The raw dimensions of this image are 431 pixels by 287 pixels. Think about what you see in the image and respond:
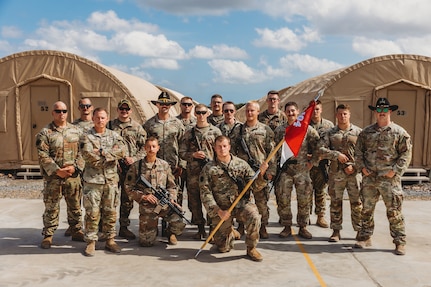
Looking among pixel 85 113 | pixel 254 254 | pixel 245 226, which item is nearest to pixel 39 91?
pixel 85 113

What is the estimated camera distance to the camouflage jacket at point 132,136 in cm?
634

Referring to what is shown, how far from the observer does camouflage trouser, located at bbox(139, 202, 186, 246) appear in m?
5.79

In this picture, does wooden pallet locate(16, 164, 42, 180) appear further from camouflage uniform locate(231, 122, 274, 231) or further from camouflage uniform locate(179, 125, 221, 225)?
camouflage uniform locate(231, 122, 274, 231)

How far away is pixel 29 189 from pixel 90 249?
6.08 m

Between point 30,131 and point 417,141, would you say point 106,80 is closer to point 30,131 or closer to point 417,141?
point 30,131

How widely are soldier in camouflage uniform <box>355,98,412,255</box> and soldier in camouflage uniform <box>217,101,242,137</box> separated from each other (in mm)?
1886

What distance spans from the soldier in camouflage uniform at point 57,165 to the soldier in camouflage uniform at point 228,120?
2.11m

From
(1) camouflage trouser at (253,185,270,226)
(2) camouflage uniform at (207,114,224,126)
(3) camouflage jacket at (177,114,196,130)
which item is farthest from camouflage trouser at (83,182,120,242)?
(2) camouflage uniform at (207,114,224,126)

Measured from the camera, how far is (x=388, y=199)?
5555mm

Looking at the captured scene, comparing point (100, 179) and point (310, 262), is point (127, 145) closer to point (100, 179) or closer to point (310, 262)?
point (100, 179)

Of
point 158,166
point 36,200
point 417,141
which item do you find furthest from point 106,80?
Answer: point 417,141

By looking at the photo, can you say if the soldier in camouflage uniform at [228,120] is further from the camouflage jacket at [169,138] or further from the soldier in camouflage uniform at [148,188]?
the soldier in camouflage uniform at [148,188]

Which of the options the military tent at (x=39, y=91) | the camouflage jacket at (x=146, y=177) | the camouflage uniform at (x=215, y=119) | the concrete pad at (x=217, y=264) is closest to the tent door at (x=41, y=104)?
the military tent at (x=39, y=91)

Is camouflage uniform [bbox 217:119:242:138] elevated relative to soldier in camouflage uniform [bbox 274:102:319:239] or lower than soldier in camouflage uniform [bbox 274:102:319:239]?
elevated
